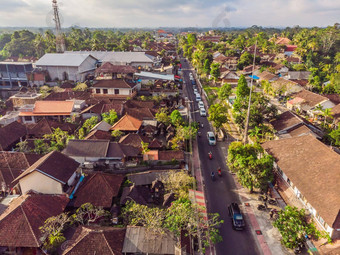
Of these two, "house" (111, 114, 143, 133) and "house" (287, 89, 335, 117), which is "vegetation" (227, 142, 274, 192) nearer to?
"house" (111, 114, 143, 133)

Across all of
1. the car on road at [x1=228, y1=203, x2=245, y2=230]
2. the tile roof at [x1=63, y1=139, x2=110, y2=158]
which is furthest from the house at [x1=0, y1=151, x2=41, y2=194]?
the car on road at [x1=228, y1=203, x2=245, y2=230]

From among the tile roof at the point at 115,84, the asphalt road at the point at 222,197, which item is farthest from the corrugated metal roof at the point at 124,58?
the asphalt road at the point at 222,197

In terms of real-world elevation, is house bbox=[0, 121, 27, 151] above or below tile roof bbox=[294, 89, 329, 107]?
below

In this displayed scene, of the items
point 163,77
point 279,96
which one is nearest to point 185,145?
point 163,77

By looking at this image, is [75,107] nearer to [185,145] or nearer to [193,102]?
[185,145]

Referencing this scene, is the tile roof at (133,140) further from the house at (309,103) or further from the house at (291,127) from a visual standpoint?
the house at (309,103)

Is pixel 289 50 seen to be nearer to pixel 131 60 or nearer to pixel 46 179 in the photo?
pixel 131 60

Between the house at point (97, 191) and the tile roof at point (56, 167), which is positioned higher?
the tile roof at point (56, 167)
